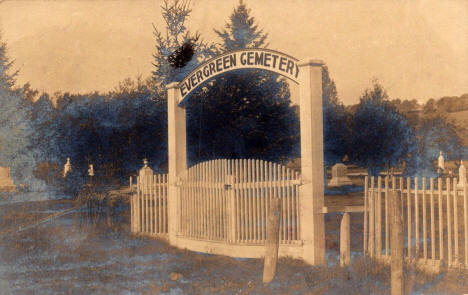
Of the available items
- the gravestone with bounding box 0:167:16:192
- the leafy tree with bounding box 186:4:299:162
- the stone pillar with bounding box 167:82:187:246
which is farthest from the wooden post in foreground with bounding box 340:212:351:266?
the gravestone with bounding box 0:167:16:192

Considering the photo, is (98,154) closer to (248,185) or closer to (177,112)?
(177,112)

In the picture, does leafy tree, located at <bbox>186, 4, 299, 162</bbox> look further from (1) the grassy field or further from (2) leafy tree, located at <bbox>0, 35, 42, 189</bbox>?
(1) the grassy field

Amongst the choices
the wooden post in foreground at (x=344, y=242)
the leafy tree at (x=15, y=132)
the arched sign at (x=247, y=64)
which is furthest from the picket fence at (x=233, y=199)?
the leafy tree at (x=15, y=132)

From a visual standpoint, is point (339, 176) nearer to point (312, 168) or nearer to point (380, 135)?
point (380, 135)

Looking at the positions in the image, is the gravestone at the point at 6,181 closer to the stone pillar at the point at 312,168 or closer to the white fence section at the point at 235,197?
the white fence section at the point at 235,197

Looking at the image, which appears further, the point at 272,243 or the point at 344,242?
the point at 344,242

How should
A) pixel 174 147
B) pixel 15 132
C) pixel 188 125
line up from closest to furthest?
pixel 174 147
pixel 188 125
pixel 15 132

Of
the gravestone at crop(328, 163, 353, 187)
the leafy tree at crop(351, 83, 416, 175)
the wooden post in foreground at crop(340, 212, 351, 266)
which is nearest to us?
the wooden post in foreground at crop(340, 212, 351, 266)

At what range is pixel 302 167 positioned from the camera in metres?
8.53

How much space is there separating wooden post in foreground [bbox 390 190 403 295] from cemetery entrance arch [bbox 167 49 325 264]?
6.07 feet

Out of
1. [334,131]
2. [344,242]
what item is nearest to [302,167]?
[344,242]

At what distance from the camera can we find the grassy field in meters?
7.24

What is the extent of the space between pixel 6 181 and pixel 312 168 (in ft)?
64.2

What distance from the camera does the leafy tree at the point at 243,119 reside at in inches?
832
